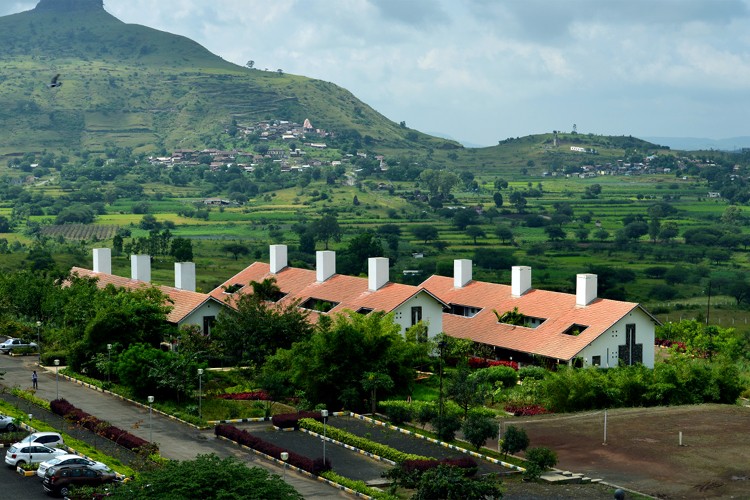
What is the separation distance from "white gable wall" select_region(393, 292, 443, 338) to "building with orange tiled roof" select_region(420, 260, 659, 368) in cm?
212

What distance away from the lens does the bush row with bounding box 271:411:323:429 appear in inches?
1564

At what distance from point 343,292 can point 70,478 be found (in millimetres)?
27959

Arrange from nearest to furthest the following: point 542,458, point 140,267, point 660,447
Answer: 1. point 542,458
2. point 660,447
3. point 140,267

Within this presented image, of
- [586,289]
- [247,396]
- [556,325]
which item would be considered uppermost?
[586,289]

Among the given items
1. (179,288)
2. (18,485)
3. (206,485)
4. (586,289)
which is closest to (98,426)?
(18,485)

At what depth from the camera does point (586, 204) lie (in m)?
184

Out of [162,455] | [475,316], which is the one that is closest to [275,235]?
[475,316]

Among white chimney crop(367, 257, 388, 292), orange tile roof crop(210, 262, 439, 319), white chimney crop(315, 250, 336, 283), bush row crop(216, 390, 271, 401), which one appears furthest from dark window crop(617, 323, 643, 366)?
bush row crop(216, 390, 271, 401)

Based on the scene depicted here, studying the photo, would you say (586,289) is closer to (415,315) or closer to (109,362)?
(415,315)

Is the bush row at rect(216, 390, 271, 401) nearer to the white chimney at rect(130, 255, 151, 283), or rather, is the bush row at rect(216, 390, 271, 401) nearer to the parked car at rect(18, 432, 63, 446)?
the parked car at rect(18, 432, 63, 446)

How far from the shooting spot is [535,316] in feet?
179

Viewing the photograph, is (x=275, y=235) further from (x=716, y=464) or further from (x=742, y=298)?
(x=716, y=464)

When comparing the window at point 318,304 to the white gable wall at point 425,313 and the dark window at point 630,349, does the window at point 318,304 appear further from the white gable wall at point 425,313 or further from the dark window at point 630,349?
the dark window at point 630,349

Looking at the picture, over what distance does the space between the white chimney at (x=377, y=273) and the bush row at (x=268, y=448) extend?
18694 mm
